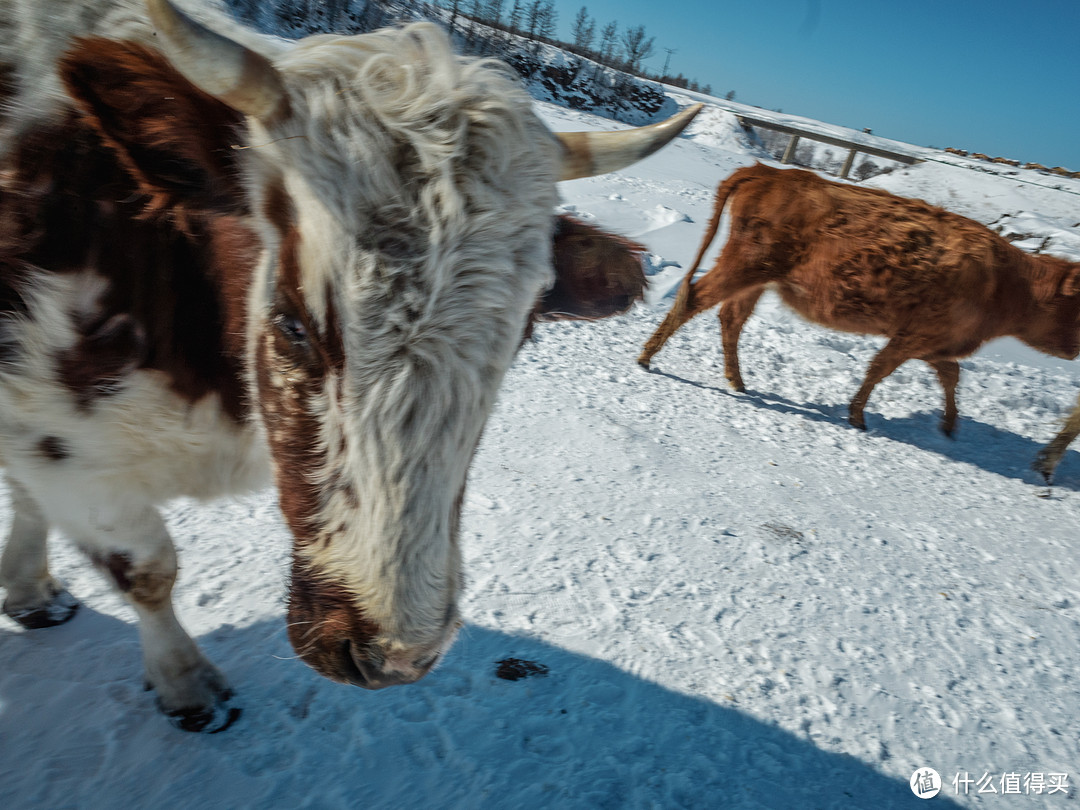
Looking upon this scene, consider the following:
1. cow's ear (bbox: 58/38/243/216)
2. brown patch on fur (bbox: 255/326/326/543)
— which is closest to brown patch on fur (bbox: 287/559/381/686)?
brown patch on fur (bbox: 255/326/326/543)

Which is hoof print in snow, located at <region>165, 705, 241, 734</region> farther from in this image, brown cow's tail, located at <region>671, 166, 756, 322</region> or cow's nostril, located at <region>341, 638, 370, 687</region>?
brown cow's tail, located at <region>671, 166, 756, 322</region>

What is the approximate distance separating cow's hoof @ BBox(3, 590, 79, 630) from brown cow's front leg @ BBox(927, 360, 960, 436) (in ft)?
20.6

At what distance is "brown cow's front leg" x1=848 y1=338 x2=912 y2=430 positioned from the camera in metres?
5.13

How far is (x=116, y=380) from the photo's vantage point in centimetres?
145

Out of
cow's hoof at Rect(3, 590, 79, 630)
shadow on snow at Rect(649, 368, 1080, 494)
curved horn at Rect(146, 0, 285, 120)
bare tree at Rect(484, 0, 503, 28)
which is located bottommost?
cow's hoof at Rect(3, 590, 79, 630)

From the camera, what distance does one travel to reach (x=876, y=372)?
5230 millimetres

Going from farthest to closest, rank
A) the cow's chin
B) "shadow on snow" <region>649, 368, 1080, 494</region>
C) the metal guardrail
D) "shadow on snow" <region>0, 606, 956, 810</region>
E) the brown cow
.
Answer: the metal guardrail, the brown cow, "shadow on snow" <region>649, 368, 1080, 494</region>, "shadow on snow" <region>0, 606, 956, 810</region>, the cow's chin

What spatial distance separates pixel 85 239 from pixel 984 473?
5.84 m

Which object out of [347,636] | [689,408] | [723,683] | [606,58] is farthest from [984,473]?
[606,58]

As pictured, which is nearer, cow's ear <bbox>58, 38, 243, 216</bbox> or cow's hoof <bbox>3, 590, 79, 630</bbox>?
cow's ear <bbox>58, 38, 243, 216</bbox>

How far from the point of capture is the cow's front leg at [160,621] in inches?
70.3

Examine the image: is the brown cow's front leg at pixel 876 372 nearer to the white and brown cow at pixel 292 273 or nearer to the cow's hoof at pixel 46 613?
the white and brown cow at pixel 292 273

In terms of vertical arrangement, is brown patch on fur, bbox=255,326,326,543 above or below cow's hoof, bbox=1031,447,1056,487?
above

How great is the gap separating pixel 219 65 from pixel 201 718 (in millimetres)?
1917
